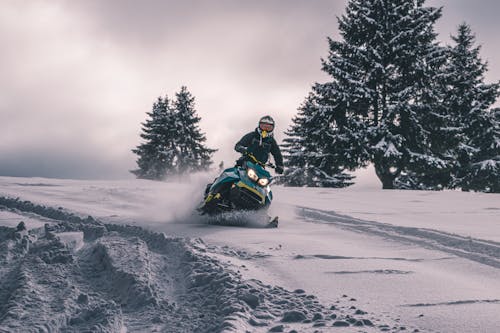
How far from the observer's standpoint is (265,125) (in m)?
8.57

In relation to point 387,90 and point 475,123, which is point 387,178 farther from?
point 475,123

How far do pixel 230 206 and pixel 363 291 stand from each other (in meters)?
4.22

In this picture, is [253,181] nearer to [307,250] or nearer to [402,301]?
[307,250]

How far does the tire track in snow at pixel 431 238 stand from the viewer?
5.67 meters

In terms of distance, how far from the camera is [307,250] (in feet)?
18.3

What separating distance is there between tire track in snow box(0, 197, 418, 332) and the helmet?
134 inches

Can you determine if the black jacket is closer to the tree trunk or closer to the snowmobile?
the snowmobile

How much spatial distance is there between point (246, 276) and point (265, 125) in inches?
182

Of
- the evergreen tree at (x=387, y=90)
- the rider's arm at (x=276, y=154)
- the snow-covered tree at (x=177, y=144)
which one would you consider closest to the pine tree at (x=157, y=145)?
the snow-covered tree at (x=177, y=144)

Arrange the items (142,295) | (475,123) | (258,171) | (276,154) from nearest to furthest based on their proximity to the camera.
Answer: (142,295) < (258,171) < (276,154) < (475,123)

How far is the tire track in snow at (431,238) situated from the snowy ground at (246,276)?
25 millimetres

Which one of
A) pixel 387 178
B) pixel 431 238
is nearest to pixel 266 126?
pixel 431 238

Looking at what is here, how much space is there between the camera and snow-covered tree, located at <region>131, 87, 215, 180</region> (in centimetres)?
4450

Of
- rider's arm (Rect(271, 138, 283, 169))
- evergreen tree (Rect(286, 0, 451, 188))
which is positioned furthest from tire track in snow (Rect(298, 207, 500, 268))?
evergreen tree (Rect(286, 0, 451, 188))
